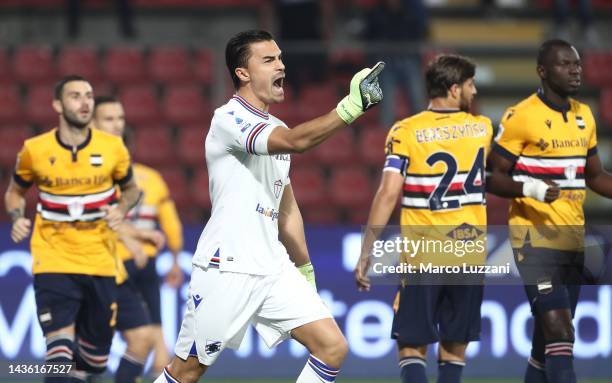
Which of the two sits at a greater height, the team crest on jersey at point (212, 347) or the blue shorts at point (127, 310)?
the team crest on jersey at point (212, 347)

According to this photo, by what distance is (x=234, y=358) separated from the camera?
1101 cm

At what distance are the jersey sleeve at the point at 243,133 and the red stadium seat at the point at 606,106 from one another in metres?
9.33

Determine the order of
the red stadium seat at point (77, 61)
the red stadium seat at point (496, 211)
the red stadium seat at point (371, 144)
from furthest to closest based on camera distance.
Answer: the red stadium seat at point (77, 61)
the red stadium seat at point (371, 144)
the red stadium seat at point (496, 211)

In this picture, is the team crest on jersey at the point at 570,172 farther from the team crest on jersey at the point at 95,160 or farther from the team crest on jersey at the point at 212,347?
the team crest on jersey at the point at 95,160

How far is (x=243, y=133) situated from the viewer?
6129 mm

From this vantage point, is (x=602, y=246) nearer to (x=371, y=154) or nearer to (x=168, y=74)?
(x=371, y=154)

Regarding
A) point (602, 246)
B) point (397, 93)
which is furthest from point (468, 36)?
point (602, 246)

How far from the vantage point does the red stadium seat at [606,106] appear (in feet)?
48.2

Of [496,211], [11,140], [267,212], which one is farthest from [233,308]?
[11,140]

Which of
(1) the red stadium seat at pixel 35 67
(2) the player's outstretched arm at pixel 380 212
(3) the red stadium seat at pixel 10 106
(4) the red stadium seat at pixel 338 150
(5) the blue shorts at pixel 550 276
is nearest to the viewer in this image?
(2) the player's outstretched arm at pixel 380 212

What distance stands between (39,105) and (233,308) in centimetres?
852

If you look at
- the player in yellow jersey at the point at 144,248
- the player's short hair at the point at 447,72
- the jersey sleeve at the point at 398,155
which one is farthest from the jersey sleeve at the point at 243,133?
the player in yellow jersey at the point at 144,248

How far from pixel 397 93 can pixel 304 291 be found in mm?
8279

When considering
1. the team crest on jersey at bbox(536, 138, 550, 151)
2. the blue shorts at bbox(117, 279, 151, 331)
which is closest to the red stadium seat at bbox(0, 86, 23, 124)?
the blue shorts at bbox(117, 279, 151, 331)
